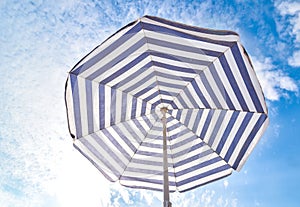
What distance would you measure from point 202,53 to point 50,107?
379 centimetres

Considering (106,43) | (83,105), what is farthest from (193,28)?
(83,105)

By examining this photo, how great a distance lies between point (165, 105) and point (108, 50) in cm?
187

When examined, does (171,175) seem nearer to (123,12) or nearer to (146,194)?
(146,194)

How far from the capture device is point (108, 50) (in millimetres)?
3619

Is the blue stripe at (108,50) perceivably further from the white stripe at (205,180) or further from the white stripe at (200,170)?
the white stripe at (205,180)

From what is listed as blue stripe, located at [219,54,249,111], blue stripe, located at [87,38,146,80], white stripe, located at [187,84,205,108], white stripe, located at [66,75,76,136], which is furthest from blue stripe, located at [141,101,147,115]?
blue stripe, located at [219,54,249,111]

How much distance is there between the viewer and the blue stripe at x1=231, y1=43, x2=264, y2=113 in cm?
342

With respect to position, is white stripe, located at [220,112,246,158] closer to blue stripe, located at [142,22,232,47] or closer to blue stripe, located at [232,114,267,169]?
blue stripe, located at [232,114,267,169]

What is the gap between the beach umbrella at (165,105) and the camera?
348 centimetres

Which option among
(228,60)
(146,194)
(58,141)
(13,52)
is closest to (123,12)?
(228,60)

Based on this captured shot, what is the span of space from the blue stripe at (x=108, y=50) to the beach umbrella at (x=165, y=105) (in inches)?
0.5

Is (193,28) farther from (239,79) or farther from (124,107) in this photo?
(124,107)

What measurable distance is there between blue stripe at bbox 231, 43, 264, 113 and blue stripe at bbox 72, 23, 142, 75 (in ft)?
4.10

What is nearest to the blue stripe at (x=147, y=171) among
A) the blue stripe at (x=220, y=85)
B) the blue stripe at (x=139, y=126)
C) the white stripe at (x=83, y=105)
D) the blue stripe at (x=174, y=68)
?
the blue stripe at (x=139, y=126)
